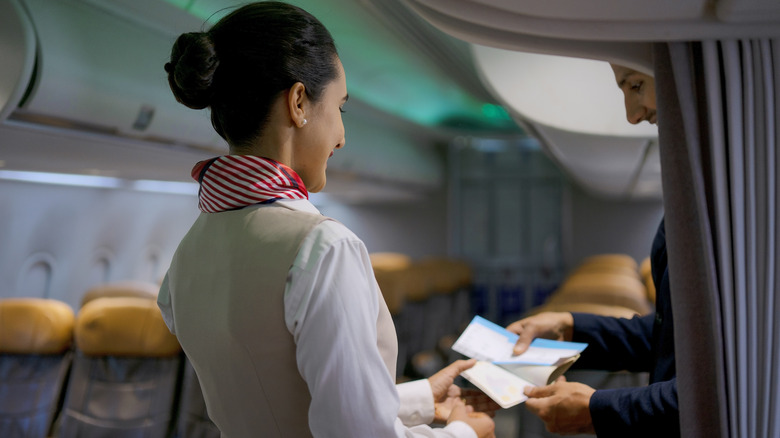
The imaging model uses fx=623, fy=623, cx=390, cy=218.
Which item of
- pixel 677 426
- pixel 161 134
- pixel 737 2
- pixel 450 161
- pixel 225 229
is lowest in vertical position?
pixel 677 426

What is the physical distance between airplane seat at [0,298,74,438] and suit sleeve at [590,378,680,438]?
285 cm

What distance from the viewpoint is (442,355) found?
720cm

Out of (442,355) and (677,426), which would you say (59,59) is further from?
(442,355)

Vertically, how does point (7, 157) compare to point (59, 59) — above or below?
below

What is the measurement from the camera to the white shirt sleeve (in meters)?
0.96

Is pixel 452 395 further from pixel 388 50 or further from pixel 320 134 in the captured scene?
pixel 388 50

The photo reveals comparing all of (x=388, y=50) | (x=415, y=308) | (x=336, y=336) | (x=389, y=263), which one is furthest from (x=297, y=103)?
(x=415, y=308)

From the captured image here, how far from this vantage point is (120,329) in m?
3.15

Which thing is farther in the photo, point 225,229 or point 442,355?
point 442,355

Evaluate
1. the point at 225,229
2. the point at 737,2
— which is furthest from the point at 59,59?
the point at 737,2

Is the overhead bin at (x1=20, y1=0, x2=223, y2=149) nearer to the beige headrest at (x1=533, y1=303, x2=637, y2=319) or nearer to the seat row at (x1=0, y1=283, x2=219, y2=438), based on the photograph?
the seat row at (x1=0, y1=283, x2=219, y2=438)

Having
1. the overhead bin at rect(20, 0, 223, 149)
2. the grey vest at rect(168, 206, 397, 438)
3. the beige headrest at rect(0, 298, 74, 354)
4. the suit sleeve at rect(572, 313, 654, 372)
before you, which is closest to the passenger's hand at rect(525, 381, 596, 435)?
the suit sleeve at rect(572, 313, 654, 372)

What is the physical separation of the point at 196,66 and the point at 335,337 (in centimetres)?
53

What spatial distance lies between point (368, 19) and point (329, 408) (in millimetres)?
3583
